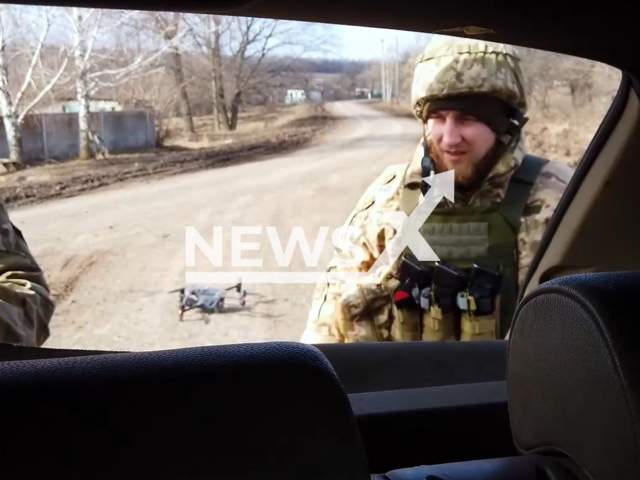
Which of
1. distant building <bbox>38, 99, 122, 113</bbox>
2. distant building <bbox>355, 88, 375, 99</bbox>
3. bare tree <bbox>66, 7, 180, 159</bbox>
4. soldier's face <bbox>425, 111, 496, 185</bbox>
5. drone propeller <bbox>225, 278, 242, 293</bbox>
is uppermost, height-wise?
bare tree <bbox>66, 7, 180, 159</bbox>

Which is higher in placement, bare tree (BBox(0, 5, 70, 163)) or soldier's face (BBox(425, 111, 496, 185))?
bare tree (BBox(0, 5, 70, 163))

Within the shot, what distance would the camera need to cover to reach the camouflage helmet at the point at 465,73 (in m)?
2.37

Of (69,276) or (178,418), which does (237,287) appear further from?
(178,418)

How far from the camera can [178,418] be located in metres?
0.97

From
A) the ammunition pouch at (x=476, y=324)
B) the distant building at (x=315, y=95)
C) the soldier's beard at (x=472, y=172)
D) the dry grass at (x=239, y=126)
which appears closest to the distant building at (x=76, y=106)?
the dry grass at (x=239, y=126)

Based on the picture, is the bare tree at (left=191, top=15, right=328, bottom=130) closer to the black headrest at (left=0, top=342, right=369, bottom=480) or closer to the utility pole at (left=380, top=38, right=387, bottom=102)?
the utility pole at (left=380, top=38, right=387, bottom=102)

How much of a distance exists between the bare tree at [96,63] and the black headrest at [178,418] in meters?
1.32

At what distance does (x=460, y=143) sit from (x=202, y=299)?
1042mm

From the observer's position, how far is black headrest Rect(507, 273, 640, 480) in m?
0.99

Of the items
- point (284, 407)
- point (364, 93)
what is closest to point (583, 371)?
point (284, 407)

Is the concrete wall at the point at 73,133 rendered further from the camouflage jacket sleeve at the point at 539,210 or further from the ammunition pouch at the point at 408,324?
the camouflage jacket sleeve at the point at 539,210

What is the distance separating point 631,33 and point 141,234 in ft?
5.01

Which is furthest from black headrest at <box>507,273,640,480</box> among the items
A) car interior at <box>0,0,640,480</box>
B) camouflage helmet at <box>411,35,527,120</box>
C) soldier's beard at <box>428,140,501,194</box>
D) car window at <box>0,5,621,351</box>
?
soldier's beard at <box>428,140,501,194</box>

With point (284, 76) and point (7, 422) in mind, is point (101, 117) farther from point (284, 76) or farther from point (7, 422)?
point (7, 422)
